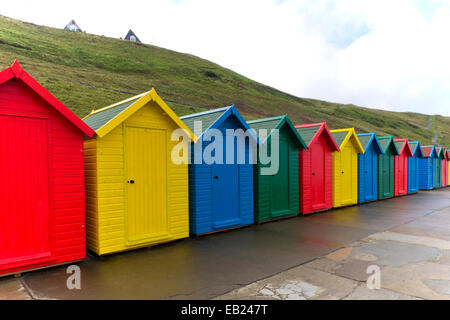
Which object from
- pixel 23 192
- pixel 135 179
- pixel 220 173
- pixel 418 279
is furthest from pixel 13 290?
pixel 418 279

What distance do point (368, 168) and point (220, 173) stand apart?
9607 millimetres

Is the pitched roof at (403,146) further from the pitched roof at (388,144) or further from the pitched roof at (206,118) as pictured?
the pitched roof at (206,118)

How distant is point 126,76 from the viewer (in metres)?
54.2

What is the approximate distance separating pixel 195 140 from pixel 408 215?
868 centimetres

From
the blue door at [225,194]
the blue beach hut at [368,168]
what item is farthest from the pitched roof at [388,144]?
the blue door at [225,194]

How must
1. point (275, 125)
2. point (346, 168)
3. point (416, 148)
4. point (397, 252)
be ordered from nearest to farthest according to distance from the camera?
1. point (397, 252)
2. point (275, 125)
3. point (346, 168)
4. point (416, 148)

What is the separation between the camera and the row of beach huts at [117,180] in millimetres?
5148

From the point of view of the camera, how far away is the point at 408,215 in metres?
11.1

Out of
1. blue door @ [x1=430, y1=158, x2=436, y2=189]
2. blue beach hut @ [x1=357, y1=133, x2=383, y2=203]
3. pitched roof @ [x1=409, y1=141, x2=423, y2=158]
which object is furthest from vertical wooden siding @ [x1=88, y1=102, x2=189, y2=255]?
blue door @ [x1=430, y1=158, x2=436, y2=189]

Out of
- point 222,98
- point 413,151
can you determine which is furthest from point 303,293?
point 222,98

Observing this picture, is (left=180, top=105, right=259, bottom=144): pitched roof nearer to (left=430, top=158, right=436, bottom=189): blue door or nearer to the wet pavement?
the wet pavement

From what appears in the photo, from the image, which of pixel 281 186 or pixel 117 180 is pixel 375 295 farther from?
pixel 281 186

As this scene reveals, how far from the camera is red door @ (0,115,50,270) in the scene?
5.01m
